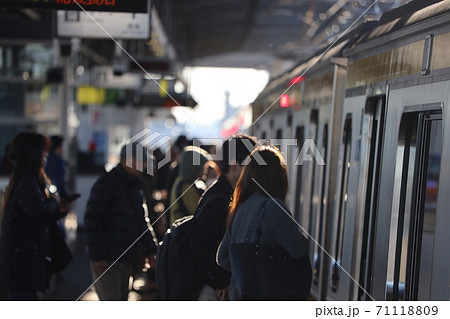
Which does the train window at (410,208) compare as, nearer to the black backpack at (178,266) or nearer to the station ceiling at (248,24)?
the black backpack at (178,266)

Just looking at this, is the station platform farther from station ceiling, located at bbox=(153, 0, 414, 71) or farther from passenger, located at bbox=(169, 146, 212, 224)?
station ceiling, located at bbox=(153, 0, 414, 71)

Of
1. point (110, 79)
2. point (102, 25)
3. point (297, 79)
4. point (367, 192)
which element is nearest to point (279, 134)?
point (297, 79)

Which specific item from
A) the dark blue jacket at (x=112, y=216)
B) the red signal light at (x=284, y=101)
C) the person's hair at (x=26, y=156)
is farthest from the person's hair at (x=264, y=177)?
the red signal light at (x=284, y=101)

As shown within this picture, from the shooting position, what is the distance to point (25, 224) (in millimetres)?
5957

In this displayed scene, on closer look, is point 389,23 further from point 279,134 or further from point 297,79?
point 279,134

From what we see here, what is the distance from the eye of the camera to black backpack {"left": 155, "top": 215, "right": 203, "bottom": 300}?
5.25 m

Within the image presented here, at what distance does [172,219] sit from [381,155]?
218 centimetres

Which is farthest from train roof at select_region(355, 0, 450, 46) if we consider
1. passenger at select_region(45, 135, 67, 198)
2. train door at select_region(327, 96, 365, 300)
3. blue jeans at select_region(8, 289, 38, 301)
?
passenger at select_region(45, 135, 67, 198)

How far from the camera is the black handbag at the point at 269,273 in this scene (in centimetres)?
427

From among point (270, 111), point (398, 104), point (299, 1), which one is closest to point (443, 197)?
point (398, 104)

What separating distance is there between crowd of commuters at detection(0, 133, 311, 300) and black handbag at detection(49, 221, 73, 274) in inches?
1.6

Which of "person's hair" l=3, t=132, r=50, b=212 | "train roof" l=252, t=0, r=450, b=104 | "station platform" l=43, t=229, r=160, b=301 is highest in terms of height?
"train roof" l=252, t=0, r=450, b=104
